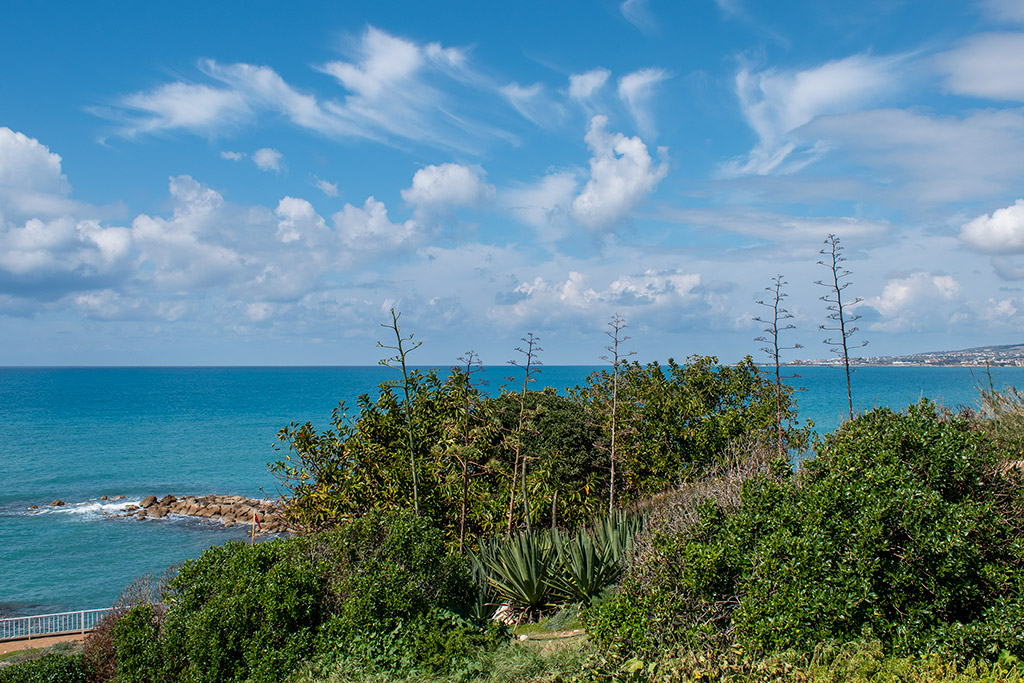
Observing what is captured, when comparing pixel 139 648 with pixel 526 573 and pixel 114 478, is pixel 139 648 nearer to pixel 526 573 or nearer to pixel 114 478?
pixel 526 573

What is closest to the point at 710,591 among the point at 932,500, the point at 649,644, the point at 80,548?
the point at 649,644

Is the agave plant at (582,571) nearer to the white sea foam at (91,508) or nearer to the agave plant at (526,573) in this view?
the agave plant at (526,573)

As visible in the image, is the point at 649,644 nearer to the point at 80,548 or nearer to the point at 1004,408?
the point at 1004,408

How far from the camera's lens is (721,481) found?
8.27 meters

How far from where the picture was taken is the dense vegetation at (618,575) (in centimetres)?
523

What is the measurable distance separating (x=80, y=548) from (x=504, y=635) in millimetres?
25831

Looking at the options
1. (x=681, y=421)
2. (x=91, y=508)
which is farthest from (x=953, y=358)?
(x=91, y=508)

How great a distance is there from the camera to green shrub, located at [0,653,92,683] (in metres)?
9.50

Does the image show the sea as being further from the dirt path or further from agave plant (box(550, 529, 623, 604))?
the dirt path

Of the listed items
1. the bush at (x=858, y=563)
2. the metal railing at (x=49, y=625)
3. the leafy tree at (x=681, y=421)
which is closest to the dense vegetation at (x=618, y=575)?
the bush at (x=858, y=563)

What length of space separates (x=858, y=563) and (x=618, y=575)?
13.3ft

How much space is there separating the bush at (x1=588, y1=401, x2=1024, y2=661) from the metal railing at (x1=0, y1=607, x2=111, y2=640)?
13657 mm

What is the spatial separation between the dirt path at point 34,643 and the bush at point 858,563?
14.6 m

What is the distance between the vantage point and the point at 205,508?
106 feet
